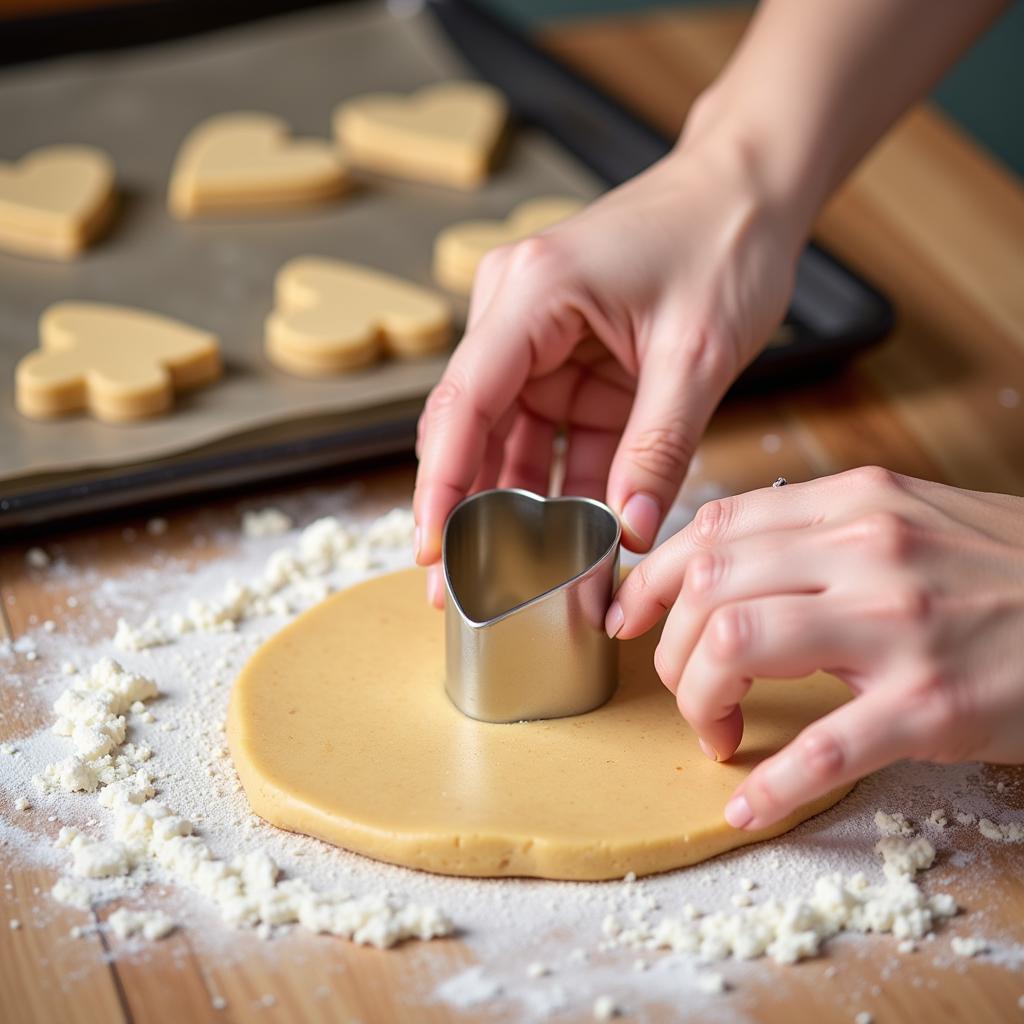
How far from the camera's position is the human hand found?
77 cm

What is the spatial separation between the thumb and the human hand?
131 mm

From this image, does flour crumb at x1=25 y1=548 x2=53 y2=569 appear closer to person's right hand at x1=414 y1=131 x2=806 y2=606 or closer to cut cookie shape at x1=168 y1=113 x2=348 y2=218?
person's right hand at x1=414 y1=131 x2=806 y2=606

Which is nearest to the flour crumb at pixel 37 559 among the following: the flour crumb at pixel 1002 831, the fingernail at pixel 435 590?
the fingernail at pixel 435 590

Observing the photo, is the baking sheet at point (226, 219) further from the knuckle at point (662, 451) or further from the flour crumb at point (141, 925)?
the flour crumb at point (141, 925)

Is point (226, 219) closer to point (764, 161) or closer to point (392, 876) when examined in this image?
point (764, 161)

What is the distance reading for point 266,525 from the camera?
1182mm

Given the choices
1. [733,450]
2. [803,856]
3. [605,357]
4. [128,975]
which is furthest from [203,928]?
[733,450]

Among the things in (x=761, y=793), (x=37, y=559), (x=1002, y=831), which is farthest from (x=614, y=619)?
(x=37, y=559)

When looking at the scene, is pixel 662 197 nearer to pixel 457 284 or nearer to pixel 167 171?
pixel 457 284

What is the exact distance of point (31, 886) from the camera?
2.76 ft

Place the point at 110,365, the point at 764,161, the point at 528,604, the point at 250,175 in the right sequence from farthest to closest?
the point at 250,175 → the point at 110,365 → the point at 764,161 → the point at 528,604

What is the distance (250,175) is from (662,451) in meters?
0.84

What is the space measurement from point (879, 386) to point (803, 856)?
2.15 ft

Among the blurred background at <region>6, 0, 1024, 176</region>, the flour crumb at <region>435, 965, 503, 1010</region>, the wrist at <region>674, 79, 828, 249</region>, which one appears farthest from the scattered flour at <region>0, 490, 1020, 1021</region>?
the blurred background at <region>6, 0, 1024, 176</region>
